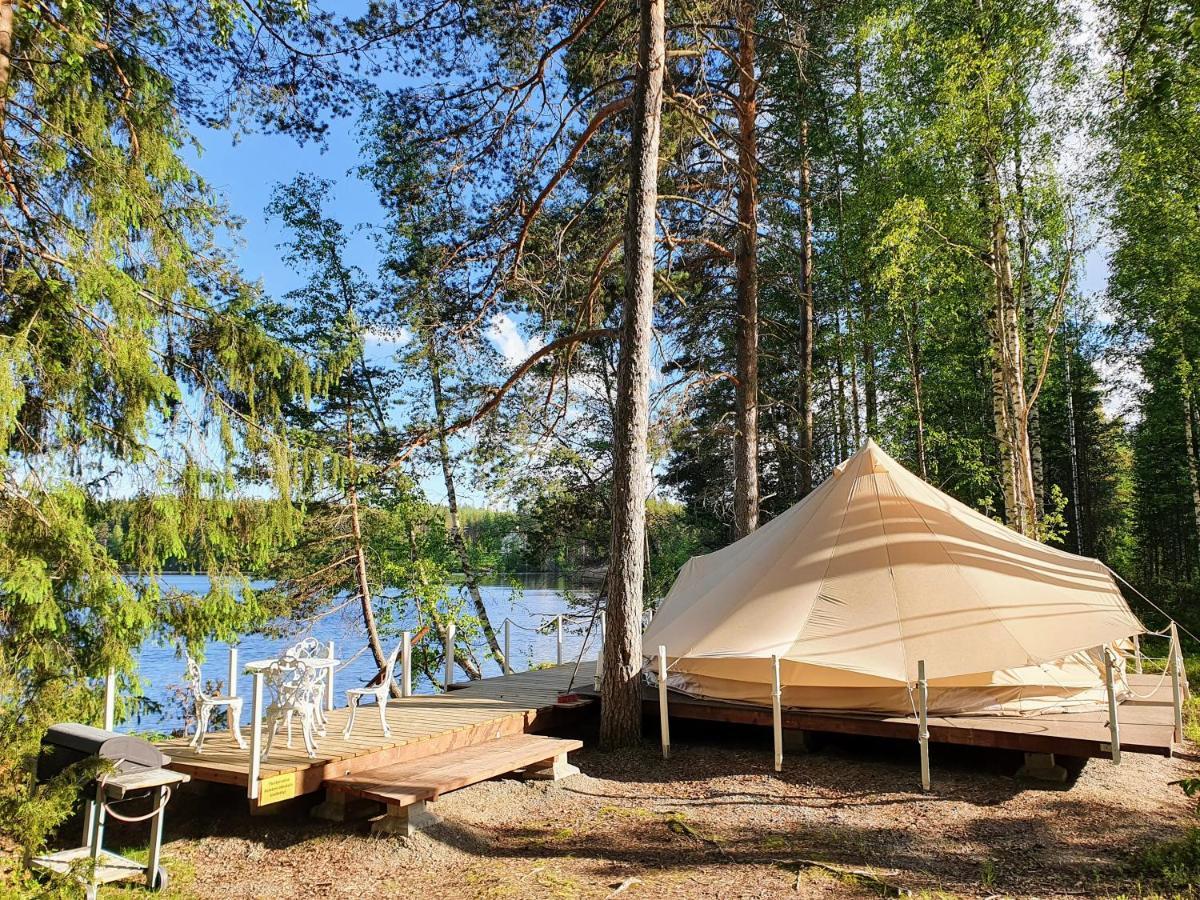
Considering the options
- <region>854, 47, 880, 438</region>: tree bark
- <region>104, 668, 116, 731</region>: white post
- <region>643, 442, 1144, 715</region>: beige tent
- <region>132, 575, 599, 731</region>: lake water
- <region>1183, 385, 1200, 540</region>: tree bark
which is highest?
<region>854, 47, 880, 438</region>: tree bark

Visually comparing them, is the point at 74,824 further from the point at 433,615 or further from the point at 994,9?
the point at 994,9

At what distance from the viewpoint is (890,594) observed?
6781mm

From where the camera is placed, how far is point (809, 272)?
14.0 meters

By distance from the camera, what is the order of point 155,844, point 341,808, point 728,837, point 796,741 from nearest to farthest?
point 155,844 < point 728,837 < point 341,808 < point 796,741

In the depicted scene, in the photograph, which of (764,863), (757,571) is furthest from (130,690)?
(757,571)

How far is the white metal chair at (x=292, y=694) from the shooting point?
210 inches

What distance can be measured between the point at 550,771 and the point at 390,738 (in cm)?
123

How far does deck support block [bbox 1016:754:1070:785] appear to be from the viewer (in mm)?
5535

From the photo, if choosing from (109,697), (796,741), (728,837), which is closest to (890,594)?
(796,741)

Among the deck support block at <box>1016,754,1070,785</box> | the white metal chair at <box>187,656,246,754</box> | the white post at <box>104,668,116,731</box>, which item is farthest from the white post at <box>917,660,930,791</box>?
the white post at <box>104,668,116,731</box>

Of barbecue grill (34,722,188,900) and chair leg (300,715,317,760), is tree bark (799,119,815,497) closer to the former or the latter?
chair leg (300,715,317,760)

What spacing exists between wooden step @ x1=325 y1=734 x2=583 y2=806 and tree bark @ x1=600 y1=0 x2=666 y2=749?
0.82 meters

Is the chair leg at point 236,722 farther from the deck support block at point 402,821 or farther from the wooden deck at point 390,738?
the deck support block at point 402,821

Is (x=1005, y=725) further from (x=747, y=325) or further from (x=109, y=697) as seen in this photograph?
(x=109, y=697)
